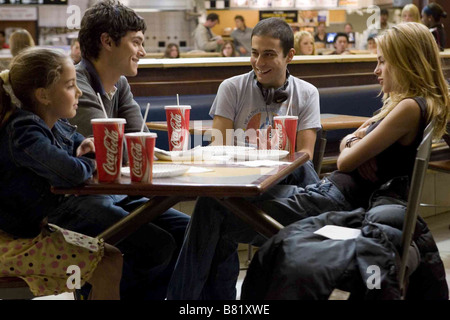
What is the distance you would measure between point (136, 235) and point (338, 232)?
2.72ft

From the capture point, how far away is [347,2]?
1293cm

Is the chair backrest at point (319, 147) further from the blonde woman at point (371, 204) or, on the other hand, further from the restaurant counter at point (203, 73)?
the restaurant counter at point (203, 73)

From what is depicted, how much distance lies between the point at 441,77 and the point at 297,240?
944 millimetres

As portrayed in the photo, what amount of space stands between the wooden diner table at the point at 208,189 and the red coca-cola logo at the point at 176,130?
273 millimetres

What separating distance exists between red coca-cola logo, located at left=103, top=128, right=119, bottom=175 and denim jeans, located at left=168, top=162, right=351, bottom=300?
53 centimetres

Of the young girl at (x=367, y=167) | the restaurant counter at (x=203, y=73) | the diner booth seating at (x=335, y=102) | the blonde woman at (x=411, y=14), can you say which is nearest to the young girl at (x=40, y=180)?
the young girl at (x=367, y=167)

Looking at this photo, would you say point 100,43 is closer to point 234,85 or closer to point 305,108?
point 234,85

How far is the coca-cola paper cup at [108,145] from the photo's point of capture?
2.14 meters

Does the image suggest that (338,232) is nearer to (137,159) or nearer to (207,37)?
(137,159)

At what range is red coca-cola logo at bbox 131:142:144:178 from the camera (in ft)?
6.98

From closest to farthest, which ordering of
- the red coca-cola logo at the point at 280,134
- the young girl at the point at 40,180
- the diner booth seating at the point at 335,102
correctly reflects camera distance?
1. the young girl at the point at 40,180
2. the red coca-cola logo at the point at 280,134
3. the diner booth seating at the point at 335,102

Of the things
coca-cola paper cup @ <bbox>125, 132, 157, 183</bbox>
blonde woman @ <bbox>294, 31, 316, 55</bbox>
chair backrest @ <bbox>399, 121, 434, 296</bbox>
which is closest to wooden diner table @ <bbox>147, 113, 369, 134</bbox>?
coca-cola paper cup @ <bbox>125, 132, 157, 183</bbox>

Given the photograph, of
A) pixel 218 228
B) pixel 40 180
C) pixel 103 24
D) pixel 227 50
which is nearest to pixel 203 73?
pixel 103 24

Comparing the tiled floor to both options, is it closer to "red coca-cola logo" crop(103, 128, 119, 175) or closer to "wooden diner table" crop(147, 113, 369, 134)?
"wooden diner table" crop(147, 113, 369, 134)
